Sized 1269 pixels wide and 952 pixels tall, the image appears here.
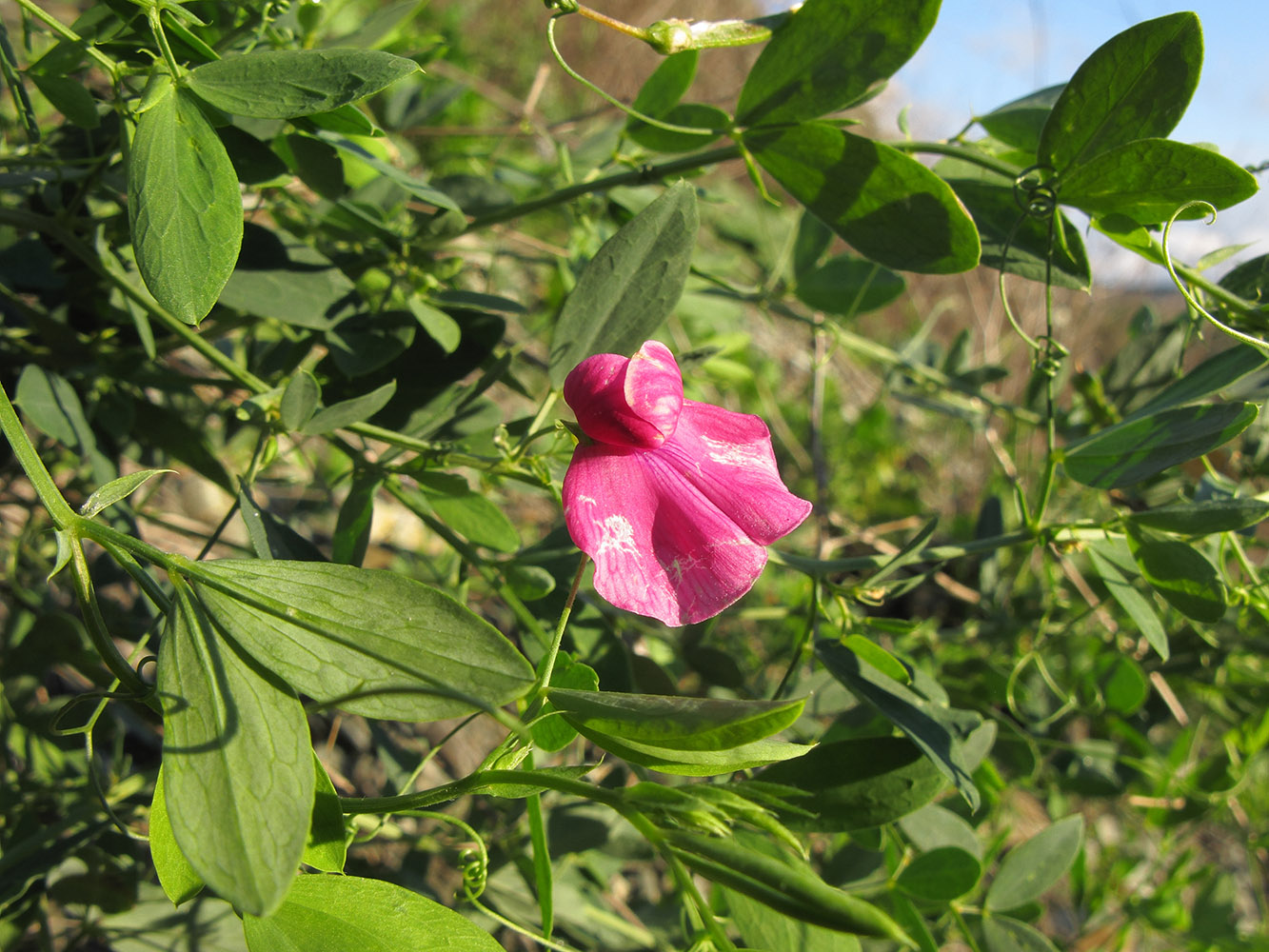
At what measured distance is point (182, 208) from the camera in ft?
1.63

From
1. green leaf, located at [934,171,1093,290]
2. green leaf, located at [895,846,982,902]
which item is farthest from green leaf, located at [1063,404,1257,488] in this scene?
green leaf, located at [895,846,982,902]

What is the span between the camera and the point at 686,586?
19.7 inches

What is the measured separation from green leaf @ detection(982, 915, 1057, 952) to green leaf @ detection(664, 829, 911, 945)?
588 millimetres

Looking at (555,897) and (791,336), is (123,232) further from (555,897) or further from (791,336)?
(791,336)

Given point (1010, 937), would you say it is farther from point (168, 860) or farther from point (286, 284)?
point (286, 284)

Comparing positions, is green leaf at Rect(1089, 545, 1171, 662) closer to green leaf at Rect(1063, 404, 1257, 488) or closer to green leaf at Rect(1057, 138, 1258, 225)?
green leaf at Rect(1063, 404, 1257, 488)

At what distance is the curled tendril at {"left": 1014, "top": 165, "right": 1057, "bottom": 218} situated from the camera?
62 centimetres

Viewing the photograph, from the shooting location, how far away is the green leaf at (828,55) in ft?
1.88

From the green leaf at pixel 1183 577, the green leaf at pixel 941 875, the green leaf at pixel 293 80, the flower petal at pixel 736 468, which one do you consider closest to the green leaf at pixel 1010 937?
the green leaf at pixel 941 875

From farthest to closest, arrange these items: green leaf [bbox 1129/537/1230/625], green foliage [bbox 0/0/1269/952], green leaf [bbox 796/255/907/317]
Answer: green leaf [bbox 796/255/907/317] → green leaf [bbox 1129/537/1230/625] → green foliage [bbox 0/0/1269/952]

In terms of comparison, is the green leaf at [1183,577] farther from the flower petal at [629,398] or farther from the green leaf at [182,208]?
the green leaf at [182,208]

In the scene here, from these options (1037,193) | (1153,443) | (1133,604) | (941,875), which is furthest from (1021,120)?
(941,875)

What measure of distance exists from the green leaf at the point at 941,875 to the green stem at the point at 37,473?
0.68m

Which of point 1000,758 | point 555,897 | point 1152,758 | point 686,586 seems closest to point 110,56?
point 686,586
